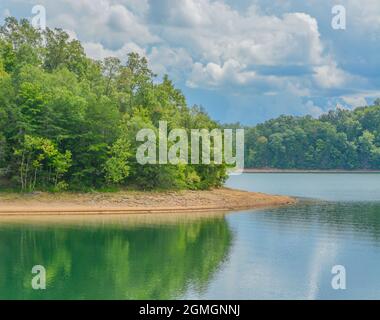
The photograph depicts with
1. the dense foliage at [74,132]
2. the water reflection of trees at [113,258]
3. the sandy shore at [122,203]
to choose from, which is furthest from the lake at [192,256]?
the dense foliage at [74,132]

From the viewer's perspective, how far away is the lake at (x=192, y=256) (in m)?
22.7

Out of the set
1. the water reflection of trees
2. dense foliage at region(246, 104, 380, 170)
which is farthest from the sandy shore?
dense foliage at region(246, 104, 380, 170)

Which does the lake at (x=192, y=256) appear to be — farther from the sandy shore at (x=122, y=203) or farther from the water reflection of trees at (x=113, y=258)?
the sandy shore at (x=122, y=203)

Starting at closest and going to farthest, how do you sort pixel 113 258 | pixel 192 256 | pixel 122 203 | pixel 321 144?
pixel 113 258 → pixel 192 256 → pixel 122 203 → pixel 321 144

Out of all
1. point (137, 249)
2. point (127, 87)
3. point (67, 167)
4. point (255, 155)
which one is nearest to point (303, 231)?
point (137, 249)

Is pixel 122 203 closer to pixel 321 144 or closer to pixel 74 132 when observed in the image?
pixel 74 132

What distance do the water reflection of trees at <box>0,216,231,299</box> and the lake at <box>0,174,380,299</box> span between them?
4 cm

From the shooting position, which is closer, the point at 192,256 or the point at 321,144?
the point at 192,256

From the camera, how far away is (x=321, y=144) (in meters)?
147

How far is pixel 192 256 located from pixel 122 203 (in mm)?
20094

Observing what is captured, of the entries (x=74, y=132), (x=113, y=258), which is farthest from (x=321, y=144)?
(x=113, y=258)

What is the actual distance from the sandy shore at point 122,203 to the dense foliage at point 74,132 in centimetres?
157

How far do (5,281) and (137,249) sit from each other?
30.0 ft
